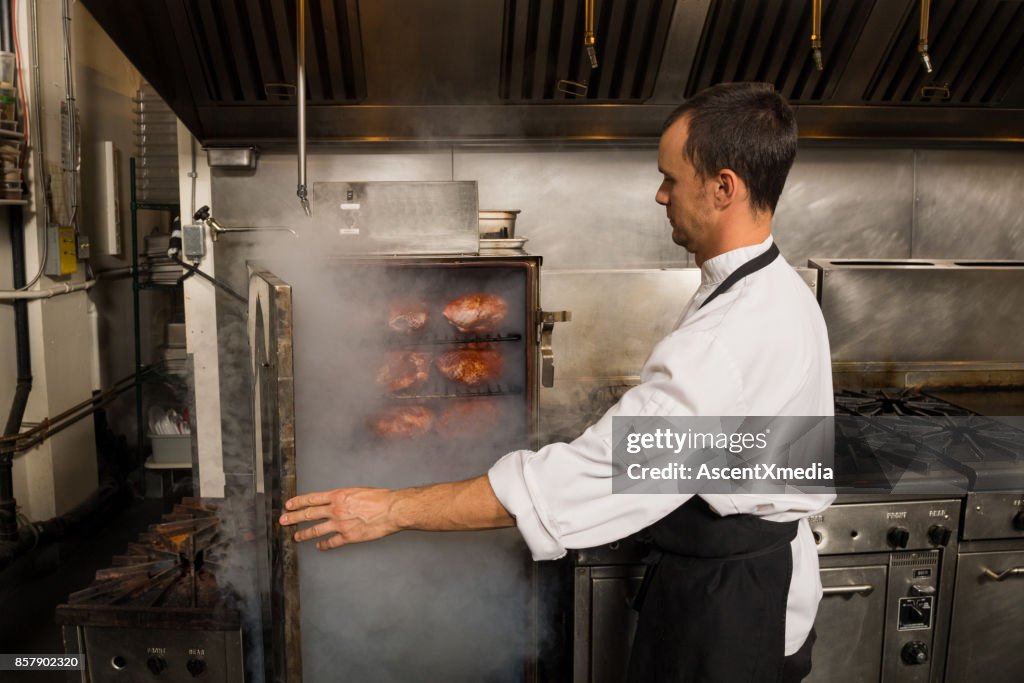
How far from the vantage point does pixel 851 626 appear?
223 centimetres

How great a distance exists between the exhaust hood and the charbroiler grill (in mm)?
1724

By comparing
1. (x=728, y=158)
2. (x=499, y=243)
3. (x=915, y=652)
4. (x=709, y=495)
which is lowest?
(x=915, y=652)

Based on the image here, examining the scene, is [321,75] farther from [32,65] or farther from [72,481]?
[72,481]

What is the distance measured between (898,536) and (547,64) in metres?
2.05

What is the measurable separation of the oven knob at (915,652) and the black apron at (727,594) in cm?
106

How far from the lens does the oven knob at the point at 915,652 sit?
2246 millimetres

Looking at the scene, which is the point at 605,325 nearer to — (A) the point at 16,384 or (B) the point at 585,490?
(B) the point at 585,490

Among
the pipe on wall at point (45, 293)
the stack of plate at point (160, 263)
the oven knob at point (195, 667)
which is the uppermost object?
the stack of plate at point (160, 263)

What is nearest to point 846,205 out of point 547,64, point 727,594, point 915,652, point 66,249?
point 547,64

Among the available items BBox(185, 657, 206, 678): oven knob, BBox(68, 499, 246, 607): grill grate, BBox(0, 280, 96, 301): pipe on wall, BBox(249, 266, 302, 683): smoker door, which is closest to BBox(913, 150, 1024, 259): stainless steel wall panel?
BBox(249, 266, 302, 683): smoker door

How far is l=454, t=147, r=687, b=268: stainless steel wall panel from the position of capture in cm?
308

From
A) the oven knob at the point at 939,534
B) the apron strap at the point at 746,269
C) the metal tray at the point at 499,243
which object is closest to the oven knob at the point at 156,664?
the metal tray at the point at 499,243

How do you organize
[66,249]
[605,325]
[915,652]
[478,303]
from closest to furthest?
[915,652]
[478,303]
[605,325]
[66,249]

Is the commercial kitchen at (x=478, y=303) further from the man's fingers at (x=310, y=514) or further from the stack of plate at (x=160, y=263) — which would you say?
the stack of plate at (x=160, y=263)
